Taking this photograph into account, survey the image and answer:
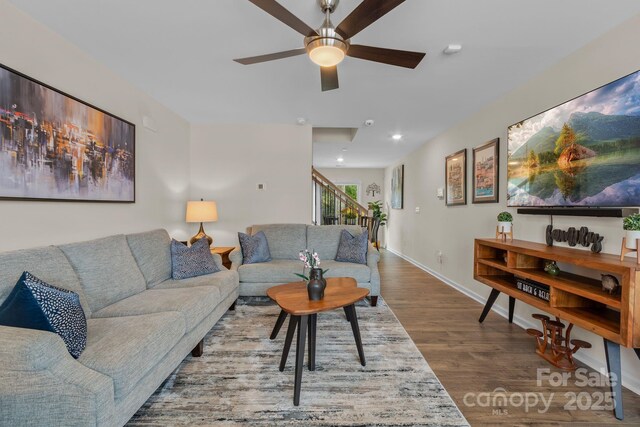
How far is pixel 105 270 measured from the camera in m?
2.14

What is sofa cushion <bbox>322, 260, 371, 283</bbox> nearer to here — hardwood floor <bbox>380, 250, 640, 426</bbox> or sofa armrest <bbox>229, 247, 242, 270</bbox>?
hardwood floor <bbox>380, 250, 640, 426</bbox>

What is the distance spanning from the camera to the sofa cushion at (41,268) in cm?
152

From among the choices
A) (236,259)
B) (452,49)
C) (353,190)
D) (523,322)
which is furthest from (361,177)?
(452,49)

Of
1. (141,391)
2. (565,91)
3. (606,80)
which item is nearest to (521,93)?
(565,91)

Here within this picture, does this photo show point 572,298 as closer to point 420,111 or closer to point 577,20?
point 577,20

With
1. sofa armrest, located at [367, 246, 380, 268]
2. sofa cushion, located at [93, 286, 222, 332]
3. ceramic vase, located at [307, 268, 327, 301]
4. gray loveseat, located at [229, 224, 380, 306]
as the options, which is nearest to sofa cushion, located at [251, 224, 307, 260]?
gray loveseat, located at [229, 224, 380, 306]

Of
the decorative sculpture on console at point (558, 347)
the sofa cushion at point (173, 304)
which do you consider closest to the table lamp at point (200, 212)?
the sofa cushion at point (173, 304)

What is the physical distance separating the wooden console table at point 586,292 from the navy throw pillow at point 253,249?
2503 mm

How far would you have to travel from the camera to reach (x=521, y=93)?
114 inches

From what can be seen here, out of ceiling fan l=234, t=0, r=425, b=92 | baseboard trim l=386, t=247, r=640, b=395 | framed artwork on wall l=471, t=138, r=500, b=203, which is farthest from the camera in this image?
framed artwork on wall l=471, t=138, r=500, b=203

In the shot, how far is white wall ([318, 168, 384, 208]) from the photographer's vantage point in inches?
351

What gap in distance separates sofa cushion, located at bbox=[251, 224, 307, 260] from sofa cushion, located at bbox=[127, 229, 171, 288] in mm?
1265

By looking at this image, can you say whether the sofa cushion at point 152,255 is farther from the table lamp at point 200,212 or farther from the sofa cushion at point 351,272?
the sofa cushion at point 351,272

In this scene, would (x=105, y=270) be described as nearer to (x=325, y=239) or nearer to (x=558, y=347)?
(x=325, y=239)
